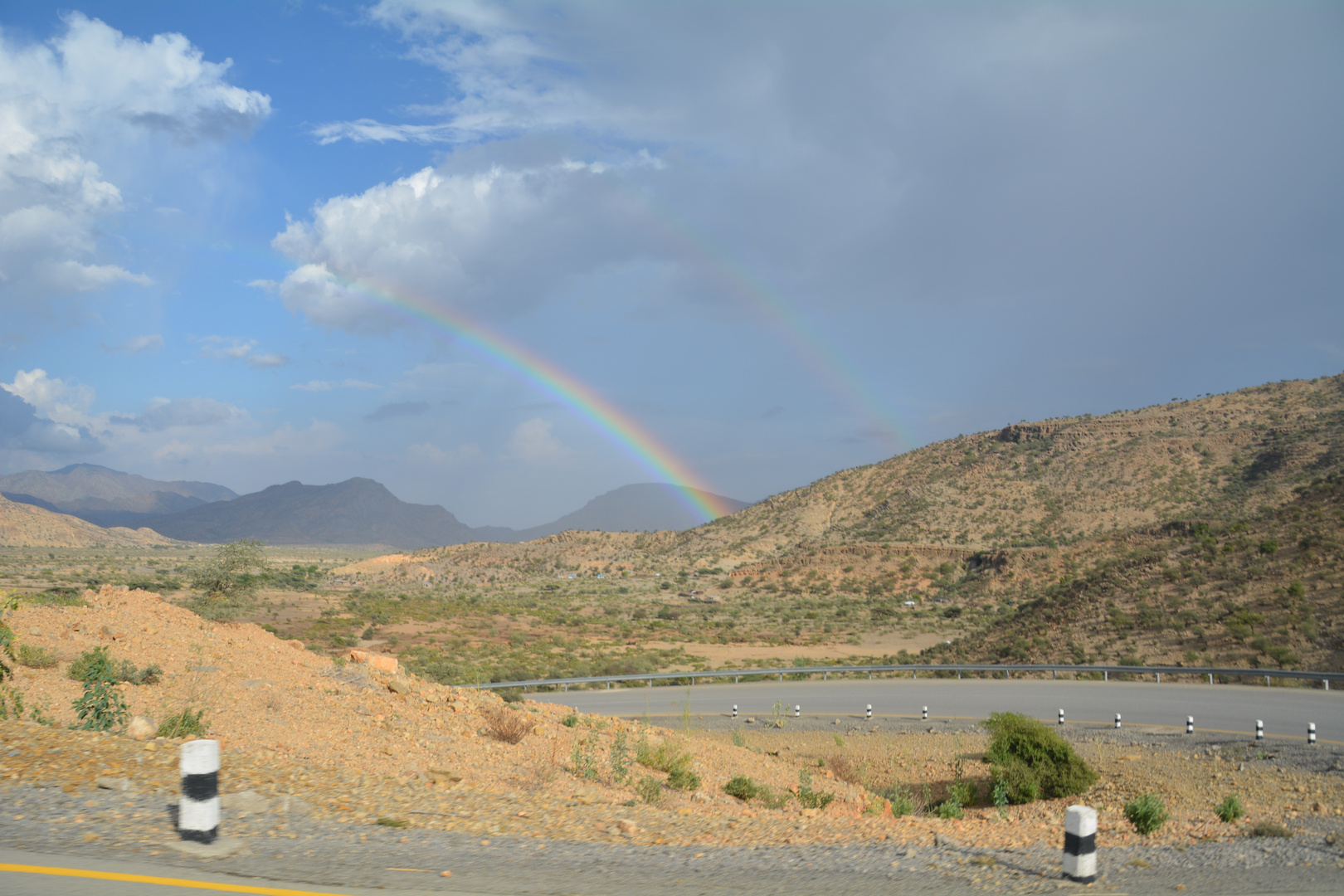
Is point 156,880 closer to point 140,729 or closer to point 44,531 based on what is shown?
point 140,729

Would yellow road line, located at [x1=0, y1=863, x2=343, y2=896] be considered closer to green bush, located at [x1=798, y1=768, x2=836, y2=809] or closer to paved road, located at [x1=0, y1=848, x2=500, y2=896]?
paved road, located at [x1=0, y1=848, x2=500, y2=896]

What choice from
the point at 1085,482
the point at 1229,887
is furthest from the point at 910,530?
the point at 1229,887

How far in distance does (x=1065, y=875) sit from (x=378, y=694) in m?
14.0

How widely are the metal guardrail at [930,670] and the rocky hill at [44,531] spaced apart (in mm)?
173258

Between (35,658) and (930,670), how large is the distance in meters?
32.2

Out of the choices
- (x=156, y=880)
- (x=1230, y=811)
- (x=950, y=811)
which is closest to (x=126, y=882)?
(x=156, y=880)

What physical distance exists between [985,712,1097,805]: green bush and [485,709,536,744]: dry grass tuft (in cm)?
943

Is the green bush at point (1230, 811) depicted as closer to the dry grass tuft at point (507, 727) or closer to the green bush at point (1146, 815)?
the green bush at point (1146, 815)

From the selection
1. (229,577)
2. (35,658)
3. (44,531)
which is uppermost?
(44,531)

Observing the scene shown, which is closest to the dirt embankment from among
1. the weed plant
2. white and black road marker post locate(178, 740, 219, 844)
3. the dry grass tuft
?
the dry grass tuft

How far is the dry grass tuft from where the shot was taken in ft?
50.8

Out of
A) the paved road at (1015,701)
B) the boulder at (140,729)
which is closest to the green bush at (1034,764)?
the paved road at (1015,701)

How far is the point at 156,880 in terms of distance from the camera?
5480 millimetres

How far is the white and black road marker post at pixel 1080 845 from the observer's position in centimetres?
635
